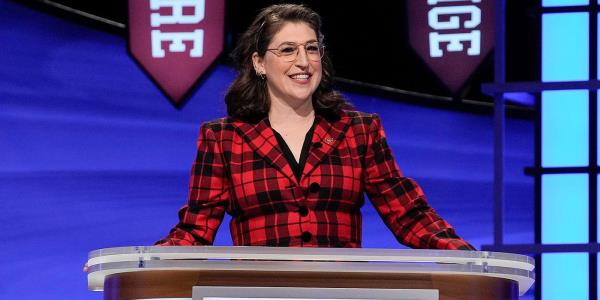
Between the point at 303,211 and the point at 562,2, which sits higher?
the point at 562,2

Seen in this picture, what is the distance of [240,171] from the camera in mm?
2164

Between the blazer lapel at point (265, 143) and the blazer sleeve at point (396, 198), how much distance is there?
0.56ft

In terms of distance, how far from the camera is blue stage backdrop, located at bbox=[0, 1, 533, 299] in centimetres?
419

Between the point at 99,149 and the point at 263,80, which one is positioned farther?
the point at 99,149

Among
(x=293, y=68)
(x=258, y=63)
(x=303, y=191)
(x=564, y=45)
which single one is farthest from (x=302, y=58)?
(x=564, y=45)

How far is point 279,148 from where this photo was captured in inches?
85.6

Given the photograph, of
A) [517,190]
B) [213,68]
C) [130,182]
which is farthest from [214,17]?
[517,190]

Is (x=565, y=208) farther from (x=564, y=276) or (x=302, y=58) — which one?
(x=302, y=58)

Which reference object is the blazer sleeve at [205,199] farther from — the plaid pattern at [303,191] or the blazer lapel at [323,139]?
the blazer lapel at [323,139]

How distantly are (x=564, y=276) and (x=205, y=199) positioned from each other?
189 centimetres

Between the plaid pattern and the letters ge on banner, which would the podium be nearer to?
the plaid pattern

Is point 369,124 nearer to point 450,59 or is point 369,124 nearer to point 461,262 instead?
point 461,262

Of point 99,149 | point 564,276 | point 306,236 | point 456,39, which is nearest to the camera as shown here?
point 306,236

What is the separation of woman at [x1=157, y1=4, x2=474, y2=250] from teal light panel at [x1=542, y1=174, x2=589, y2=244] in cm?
164
